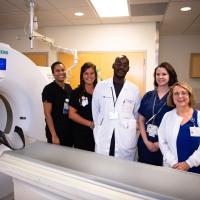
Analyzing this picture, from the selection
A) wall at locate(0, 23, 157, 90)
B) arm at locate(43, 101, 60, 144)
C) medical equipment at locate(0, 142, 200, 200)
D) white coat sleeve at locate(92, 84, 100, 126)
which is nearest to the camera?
medical equipment at locate(0, 142, 200, 200)

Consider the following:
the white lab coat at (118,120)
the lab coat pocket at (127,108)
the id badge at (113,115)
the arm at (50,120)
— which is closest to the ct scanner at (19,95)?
the arm at (50,120)

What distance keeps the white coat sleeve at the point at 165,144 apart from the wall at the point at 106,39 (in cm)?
230

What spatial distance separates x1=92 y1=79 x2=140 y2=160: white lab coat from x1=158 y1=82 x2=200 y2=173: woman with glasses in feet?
0.85

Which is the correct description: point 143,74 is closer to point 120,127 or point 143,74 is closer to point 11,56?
point 120,127

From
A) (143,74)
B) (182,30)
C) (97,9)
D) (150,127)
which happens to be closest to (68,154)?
(150,127)

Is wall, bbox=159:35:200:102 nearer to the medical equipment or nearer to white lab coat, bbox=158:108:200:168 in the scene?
white lab coat, bbox=158:108:200:168

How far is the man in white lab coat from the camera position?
5.91 ft

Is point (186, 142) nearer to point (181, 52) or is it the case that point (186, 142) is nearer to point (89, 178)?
point (89, 178)

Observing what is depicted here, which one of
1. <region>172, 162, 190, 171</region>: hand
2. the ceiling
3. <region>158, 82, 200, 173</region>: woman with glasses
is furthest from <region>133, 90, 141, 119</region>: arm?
the ceiling

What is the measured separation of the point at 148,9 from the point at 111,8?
0.51 meters

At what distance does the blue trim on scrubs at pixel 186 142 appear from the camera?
1.53 m

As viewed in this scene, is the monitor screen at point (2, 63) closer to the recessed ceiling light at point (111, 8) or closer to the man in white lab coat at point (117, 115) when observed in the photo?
the man in white lab coat at point (117, 115)

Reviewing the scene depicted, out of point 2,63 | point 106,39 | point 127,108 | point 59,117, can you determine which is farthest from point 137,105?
point 106,39

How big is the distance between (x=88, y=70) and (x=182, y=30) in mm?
3101
